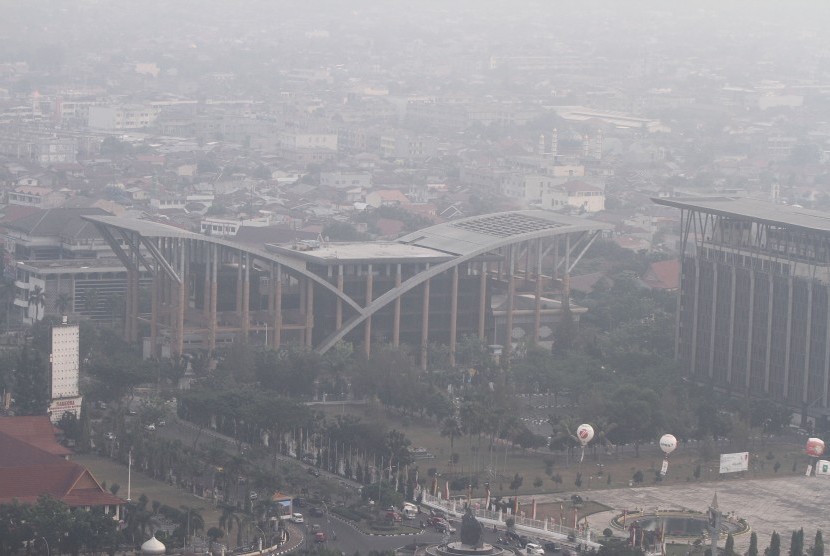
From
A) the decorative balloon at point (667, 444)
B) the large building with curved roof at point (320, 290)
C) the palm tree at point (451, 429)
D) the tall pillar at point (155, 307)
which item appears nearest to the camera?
the decorative balloon at point (667, 444)

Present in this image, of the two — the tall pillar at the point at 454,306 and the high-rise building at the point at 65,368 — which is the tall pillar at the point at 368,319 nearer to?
the tall pillar at the point at 454,306

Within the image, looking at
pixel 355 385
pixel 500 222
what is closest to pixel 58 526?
pixel 355 385

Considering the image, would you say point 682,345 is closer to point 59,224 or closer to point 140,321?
point 140,321

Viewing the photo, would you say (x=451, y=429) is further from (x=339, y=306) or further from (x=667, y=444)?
(x=339, y=306)

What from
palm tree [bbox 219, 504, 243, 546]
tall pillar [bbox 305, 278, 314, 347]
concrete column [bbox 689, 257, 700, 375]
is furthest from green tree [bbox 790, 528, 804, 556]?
tall pillar [bbox 305, 278, 314, 347]

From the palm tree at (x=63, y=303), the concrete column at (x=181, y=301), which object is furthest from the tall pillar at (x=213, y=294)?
the palm tree at (x=63, y=303)

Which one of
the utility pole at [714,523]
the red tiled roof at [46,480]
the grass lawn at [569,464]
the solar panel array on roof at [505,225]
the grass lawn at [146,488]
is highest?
the solar panel array on roof at [505,225]

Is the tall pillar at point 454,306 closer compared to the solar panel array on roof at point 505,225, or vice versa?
the tall pillar at point 454,306

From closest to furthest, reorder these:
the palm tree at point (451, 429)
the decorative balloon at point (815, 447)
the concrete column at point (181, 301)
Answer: the decorative balloon at point (815, 447) < the palm tree at point (451, 429) < the concrete column at point (181, 301)
